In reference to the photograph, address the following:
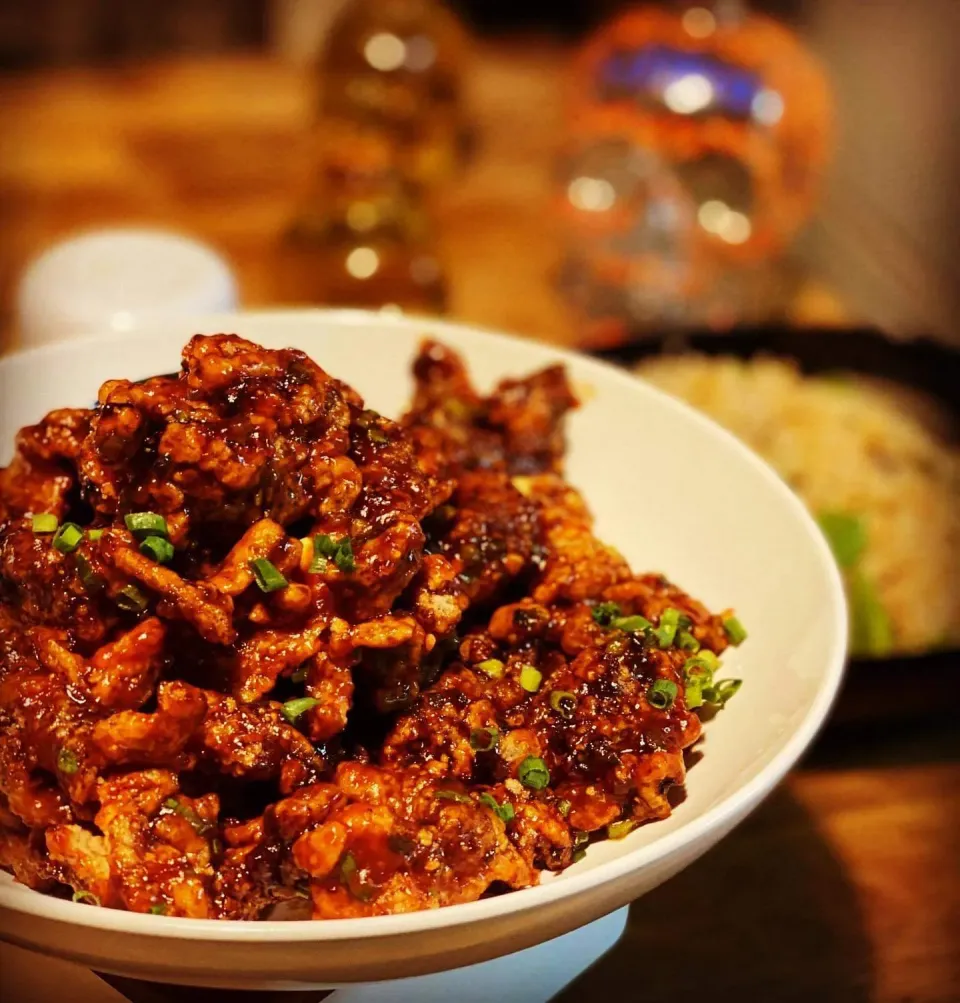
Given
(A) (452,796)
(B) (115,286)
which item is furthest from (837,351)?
(A) (452,796)

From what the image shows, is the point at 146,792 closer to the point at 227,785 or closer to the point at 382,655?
the point at 227,785

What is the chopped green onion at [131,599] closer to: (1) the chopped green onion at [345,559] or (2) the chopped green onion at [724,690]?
(1) the chopped green onion at [345,559]

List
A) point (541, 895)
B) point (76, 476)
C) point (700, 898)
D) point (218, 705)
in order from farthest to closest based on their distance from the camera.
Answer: point (700, 898) → point (76, 476) → point (218, 705) → point (541, 895)

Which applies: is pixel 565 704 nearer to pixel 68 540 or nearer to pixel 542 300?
pixel 68 540

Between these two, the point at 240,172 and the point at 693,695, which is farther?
the point at 240,172

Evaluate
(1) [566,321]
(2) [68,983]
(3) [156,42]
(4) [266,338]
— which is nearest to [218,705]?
(2) [68,983]

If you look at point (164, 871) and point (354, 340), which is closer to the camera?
point (164, 871)

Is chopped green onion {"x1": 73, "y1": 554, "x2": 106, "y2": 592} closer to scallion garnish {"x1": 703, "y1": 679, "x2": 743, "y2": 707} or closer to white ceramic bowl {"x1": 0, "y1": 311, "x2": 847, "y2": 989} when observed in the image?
white ceramic bowl {"x1": 0, "y1": 311, "x2": 847, "y2": 989}
